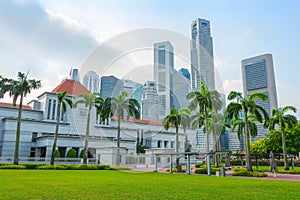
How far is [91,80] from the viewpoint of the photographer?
1331 cm

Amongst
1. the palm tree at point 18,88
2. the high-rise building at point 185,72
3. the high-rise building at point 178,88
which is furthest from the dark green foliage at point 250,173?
the palm tree at point 18,88

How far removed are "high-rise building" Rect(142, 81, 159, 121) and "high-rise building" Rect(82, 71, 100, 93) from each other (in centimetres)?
255

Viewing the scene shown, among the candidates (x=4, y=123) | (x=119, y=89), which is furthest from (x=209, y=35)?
(x=4, y=123)

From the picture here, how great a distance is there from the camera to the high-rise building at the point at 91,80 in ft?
42.0

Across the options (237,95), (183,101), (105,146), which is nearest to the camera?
(183,101)

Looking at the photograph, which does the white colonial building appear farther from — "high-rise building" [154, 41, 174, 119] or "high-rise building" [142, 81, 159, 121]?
"high-rise building" [154, 41, 174, 119]

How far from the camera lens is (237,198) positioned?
318 inches

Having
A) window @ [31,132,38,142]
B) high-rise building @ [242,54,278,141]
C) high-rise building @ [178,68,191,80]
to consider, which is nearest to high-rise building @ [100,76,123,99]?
high-rise building @ [178,68,191,80]

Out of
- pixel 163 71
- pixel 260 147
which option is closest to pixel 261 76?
pixel 260 147

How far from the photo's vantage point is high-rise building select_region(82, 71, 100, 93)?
12.8 m

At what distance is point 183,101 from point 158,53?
2.71m

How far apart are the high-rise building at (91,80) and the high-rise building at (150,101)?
2.55 metres

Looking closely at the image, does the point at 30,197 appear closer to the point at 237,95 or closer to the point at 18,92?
the point at 237,95

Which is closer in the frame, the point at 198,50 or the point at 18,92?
the point at 198,50
